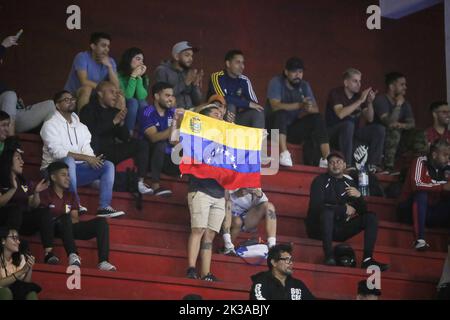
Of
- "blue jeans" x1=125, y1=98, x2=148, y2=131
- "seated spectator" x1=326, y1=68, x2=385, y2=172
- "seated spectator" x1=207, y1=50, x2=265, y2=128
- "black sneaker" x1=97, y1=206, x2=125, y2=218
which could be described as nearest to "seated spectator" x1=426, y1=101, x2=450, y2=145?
"seated spectator" x1=326, y1=68, x2=385, y2=172

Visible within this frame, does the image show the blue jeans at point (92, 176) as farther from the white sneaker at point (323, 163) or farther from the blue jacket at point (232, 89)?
the white sneaker at point (323, 163)

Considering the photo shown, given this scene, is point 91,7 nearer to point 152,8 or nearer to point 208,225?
point 152,8

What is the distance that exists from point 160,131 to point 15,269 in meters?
1.97

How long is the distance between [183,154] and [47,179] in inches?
42.6

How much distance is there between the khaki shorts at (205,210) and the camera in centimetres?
980

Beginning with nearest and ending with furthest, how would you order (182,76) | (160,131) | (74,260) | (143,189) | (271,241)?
(74,260) < (271,241) < (143,189) < (160,131) < (182,76)

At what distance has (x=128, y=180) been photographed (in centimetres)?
1049

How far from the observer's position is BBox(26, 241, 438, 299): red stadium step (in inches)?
389

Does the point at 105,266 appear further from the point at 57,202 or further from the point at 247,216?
the point at 247,216

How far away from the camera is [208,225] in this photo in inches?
388

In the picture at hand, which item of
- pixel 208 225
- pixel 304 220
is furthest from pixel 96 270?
pixel 304 220

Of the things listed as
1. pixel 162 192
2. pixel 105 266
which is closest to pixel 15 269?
pixel 105 266

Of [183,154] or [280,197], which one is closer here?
[183,154]

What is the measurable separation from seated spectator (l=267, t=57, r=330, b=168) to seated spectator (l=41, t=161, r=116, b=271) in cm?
206
